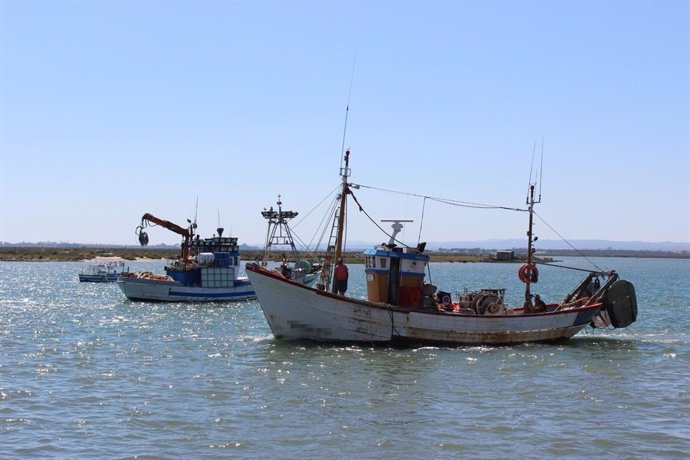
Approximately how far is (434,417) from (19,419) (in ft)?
28.7

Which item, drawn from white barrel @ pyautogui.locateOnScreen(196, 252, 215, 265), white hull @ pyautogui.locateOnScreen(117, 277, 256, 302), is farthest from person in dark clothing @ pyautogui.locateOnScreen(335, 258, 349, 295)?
white hull @ pyautogui.locateOnScreen(117, 277, 256, 302)

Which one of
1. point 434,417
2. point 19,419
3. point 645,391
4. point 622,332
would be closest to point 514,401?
point 434,417

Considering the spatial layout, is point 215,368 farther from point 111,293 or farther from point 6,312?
point 111,293

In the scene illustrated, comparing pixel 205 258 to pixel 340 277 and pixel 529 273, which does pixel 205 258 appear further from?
pixel 529 273

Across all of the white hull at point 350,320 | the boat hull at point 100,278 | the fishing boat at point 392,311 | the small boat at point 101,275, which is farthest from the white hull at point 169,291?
the boat hull at point 100,278

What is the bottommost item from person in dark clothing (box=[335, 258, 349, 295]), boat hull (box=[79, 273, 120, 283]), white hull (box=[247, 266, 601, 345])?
boat hull (box=[79, 273, 120, 283])

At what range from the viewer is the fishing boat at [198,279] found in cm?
4934

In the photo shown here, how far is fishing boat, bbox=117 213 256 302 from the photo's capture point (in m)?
49.3

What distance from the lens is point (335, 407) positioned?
61.8 feet

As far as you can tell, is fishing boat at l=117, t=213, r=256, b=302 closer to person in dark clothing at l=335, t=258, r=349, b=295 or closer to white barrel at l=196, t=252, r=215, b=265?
white barrel at l=196, t=252, r=215, b=265

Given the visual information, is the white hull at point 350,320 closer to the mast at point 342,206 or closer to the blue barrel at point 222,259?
the mast at point 342,206

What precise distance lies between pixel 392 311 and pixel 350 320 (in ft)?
4.72

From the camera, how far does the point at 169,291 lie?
49.4 metres

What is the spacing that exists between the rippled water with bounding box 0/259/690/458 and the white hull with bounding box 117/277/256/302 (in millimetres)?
16198
